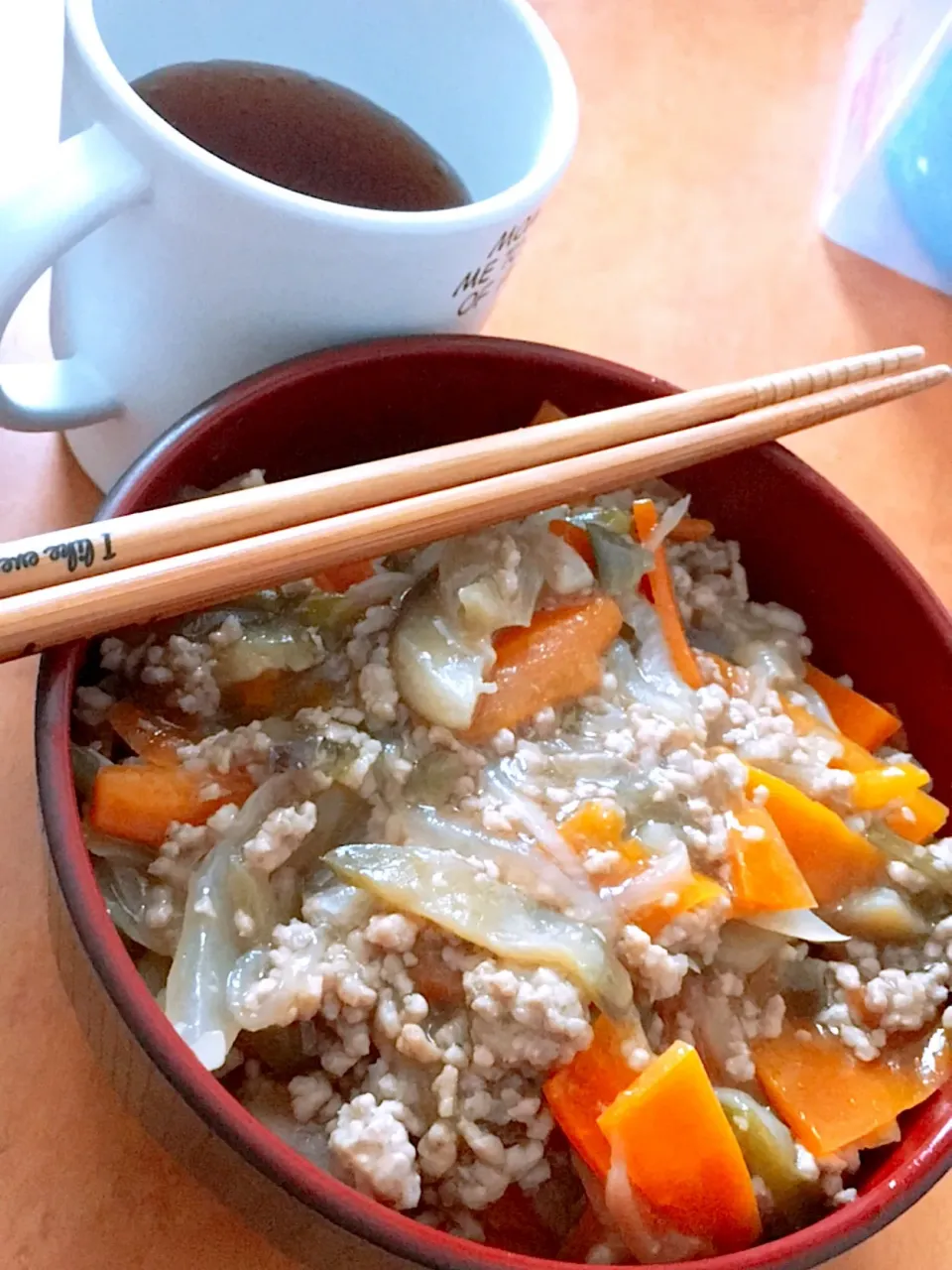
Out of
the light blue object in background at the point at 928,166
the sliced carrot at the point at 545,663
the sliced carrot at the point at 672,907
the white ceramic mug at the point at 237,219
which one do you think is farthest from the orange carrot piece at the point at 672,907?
the light blue object in background at the point at 928,166

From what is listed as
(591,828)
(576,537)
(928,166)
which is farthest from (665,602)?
(928,166)

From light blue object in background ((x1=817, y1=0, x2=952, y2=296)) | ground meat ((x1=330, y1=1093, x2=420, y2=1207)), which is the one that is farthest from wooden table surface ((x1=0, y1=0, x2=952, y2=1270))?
ground meat ((x1=330, y1=1093, x2=420, y2=1207))

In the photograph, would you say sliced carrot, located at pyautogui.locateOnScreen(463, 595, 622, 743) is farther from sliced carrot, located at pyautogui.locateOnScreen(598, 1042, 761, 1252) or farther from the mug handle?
the mug handle

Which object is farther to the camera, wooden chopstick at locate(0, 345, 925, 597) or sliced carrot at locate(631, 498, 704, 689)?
sliced carrot at locate(631, 498, 704, 689)

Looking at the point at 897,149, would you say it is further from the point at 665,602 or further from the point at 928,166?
the point at 665,602

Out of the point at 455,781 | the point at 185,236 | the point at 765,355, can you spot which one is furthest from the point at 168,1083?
the point at 765,355

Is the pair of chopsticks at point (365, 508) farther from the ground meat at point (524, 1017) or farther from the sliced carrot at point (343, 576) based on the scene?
the ground meat at point (524, 1017)
